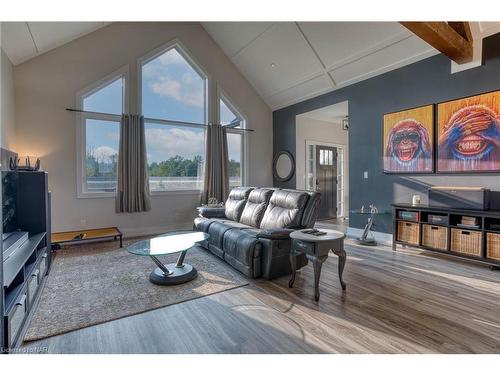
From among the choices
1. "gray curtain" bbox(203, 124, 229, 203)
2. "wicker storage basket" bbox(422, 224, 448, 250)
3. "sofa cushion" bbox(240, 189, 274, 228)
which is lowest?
"wicker storage basket" bbox(422, 224, 448, 250)

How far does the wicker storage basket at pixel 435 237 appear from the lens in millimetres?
3395

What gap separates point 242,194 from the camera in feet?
13.8

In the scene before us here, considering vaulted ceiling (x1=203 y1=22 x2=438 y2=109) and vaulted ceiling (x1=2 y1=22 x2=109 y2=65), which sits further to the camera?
vaulted ceiling (x1=203 y1=22 x2=438 y2=109)

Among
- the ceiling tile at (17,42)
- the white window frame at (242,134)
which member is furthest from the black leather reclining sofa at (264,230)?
the ceiling tile at (17,42)

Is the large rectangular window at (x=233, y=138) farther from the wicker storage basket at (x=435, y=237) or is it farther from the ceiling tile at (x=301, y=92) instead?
the wicker storage basket at (x=435, y=237)

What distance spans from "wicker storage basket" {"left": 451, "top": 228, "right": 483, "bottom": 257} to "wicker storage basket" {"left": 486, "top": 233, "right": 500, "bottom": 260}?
0.07 metres

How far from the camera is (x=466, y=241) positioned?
3186mm

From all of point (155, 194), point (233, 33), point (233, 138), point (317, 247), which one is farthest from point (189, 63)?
point (317, 247)

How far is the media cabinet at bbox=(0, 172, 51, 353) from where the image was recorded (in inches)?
64.3

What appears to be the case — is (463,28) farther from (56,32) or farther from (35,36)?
(35,36)

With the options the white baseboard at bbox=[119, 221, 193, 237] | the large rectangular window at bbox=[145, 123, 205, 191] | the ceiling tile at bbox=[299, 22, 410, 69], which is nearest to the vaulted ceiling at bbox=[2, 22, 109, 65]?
the large rectangular window at bbox=[145, 123, 205, 191]

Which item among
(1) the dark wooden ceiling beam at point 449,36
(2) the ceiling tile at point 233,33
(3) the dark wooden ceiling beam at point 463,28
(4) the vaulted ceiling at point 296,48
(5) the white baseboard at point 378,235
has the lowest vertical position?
(5) the white baseboard at point 378,235

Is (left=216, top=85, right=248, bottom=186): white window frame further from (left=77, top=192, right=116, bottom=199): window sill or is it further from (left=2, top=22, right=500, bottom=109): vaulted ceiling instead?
(left=77, top=192, right=116, bottom=199): window sill
